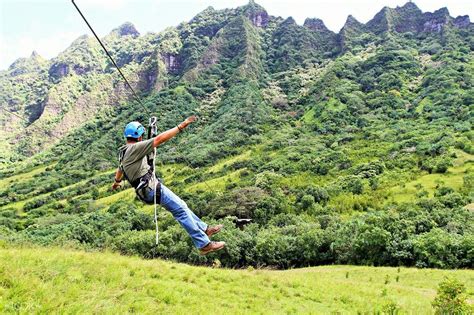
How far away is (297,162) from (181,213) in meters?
91.0

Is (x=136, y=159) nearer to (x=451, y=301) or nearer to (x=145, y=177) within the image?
(x=145, y=177)

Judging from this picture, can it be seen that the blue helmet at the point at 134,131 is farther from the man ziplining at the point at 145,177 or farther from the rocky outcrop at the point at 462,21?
the rocky outcrop at the point at 462,21

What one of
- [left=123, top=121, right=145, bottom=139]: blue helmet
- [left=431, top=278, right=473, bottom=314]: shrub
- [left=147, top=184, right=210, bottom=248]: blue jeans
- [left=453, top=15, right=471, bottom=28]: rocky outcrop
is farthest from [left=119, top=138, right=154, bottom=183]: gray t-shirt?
[left=453, top=15, right=471, bottom=28]: rocky outcrop

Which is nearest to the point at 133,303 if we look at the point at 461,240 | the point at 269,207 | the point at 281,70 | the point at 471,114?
the point at 461,240

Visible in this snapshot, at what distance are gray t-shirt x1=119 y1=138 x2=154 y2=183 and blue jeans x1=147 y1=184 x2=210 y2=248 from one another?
42 cm

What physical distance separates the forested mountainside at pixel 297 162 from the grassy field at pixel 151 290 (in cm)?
982

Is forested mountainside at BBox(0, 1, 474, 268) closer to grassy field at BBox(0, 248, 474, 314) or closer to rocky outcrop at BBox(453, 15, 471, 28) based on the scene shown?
rocky outcrop at BBox(453, 15, 471, 28)

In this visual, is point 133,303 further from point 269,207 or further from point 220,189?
point 220,189

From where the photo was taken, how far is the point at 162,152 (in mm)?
135250

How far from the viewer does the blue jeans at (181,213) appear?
6.96 m

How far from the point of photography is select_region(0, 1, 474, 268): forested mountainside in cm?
4775

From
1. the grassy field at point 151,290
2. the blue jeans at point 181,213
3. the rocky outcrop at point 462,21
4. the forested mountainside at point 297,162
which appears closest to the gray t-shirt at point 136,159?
the blue jeans at point 181,213

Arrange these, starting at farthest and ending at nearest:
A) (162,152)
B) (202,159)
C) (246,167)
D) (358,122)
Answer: (162,152)
(358,122)
(202,159)
(246,167)

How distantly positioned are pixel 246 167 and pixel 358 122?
4659cm
